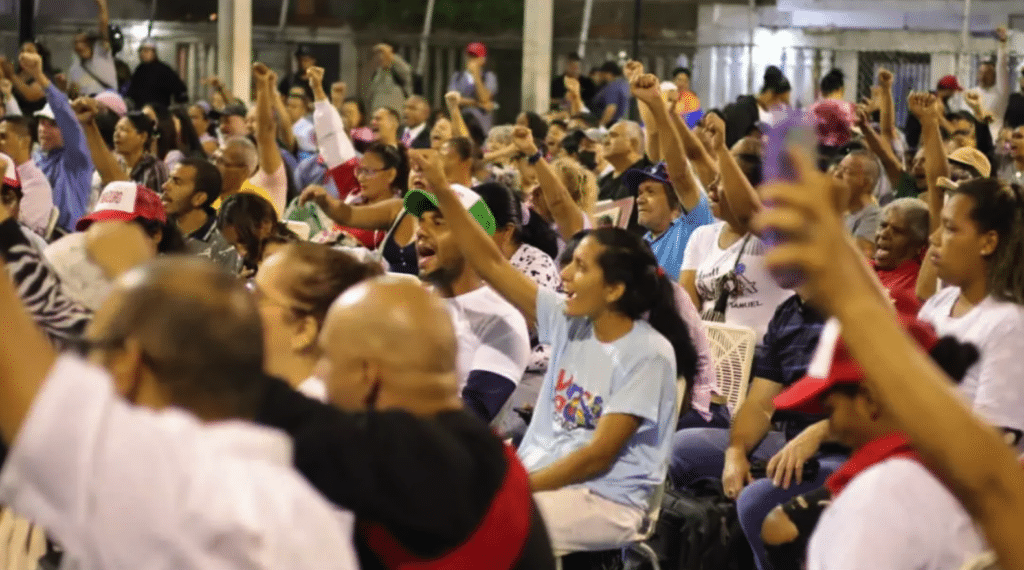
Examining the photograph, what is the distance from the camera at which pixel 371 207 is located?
721 cm

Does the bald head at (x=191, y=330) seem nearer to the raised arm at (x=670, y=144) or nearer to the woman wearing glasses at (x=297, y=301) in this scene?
the woman wearing glasses at (x=297, y=301)

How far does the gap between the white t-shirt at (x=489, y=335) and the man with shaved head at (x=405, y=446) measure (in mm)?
1996

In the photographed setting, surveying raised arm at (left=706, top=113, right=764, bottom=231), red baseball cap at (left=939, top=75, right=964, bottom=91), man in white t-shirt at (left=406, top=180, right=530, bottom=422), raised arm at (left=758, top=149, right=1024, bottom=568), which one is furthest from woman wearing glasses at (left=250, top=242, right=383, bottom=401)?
red baseball cap at (left=939, top=75, right=964, bottom=91)

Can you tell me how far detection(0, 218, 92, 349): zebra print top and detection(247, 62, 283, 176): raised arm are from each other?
4621 millimetres

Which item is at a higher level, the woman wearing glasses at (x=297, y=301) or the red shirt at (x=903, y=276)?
the woman wearing glasses at (x=297, y=301)

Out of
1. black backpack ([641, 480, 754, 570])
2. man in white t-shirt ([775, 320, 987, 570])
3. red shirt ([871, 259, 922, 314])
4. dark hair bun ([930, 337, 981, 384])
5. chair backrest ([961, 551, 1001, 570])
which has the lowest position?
black backpack ([641, 480, 754, 570])

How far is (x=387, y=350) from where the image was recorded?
2.44 meters

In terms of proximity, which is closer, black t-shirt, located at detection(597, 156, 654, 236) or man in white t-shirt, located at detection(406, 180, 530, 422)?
man in white t-shirt, located at detection(406, 180, 530, 422)

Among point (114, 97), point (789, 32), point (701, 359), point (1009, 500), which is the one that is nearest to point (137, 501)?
point (1009, 500)

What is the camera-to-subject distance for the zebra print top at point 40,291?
3.13 metres

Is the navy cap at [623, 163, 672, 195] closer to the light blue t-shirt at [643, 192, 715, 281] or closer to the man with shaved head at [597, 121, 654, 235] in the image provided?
the light blue t-shirt at [643, 192, 715, 281]

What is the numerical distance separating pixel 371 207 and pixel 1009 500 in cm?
535

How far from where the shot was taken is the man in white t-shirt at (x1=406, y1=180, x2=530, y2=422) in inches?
182

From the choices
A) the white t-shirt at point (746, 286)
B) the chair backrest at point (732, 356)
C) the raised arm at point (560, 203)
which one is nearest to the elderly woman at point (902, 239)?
the white t-shirt at point (746, 286)
